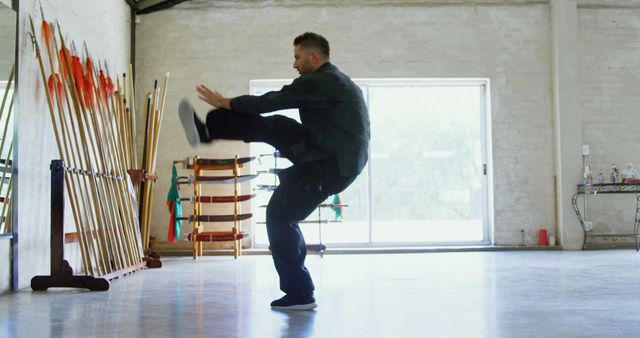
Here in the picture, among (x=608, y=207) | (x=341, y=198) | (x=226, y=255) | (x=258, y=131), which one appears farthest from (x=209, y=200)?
(x=608, y=207)

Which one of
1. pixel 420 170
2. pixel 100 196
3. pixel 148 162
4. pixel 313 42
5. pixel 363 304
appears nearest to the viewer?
pixel 313 42

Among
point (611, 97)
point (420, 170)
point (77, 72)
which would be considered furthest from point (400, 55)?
point (77, 72)

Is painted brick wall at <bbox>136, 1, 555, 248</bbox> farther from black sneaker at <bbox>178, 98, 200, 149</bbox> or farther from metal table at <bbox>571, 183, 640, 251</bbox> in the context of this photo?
black sneaker at <bbox>178, 98, 200, 149</bbox>

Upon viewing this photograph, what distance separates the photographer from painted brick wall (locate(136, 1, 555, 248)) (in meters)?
8.91

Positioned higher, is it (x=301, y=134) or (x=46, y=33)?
(x=46, y=33)

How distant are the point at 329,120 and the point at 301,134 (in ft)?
0.57

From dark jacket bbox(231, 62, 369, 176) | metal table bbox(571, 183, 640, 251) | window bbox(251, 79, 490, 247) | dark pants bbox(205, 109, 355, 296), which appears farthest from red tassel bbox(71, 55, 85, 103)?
metal table bbox(571, 183, 640, 251)

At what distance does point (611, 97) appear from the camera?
29.9ft

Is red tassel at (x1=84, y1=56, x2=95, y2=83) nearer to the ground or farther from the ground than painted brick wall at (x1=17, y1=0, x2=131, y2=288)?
farther from the ground

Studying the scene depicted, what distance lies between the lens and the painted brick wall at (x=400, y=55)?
29.2 ft

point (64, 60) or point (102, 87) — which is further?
point (102, 87)

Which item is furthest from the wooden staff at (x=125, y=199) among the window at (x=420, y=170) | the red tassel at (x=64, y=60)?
the window at (x=420, y=170)

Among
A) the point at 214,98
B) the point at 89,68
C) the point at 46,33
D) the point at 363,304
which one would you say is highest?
the point at 46,33

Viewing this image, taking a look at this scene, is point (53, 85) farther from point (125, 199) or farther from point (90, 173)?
point (125, 199)
